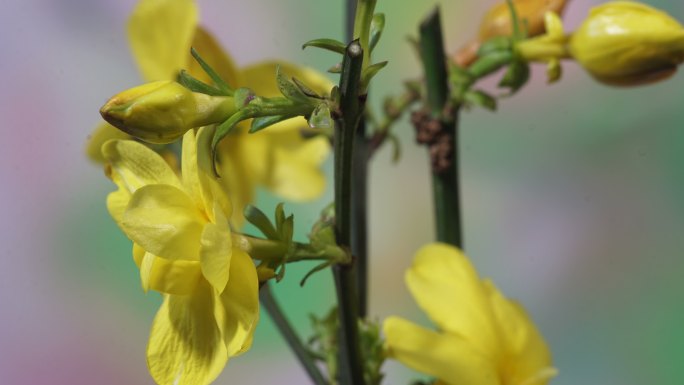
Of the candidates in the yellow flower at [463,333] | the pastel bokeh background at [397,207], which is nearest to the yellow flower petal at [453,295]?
the yellow flower at [463,333]

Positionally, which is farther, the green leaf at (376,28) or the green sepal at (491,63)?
the green sepal at (491,63)

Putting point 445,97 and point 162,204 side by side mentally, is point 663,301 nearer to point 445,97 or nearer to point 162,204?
point 445,97

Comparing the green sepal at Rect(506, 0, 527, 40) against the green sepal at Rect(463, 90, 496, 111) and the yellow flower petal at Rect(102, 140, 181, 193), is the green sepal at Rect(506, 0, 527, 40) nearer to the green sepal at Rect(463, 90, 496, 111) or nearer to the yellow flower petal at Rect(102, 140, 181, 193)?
the green sepal at Rect(463, 90, 496, 111)

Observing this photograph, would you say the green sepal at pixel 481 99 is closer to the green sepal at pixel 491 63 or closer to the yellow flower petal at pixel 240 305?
the green sepal at pixel 491 63

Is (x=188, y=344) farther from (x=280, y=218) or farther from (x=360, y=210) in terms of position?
(x=360, y=210)

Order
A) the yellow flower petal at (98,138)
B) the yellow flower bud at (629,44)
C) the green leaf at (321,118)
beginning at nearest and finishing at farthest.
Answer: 1. the green leaf at (321,118)
2. the yellow flower bud at (629,44)
3. the yellow flower petal at (98,138)

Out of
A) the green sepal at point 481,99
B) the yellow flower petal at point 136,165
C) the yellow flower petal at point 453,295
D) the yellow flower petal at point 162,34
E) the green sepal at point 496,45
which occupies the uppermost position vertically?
the yellow flower petal at point 162,34

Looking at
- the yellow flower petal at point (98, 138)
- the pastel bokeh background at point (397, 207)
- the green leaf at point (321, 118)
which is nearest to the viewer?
the green leaf at point (321, 118)
